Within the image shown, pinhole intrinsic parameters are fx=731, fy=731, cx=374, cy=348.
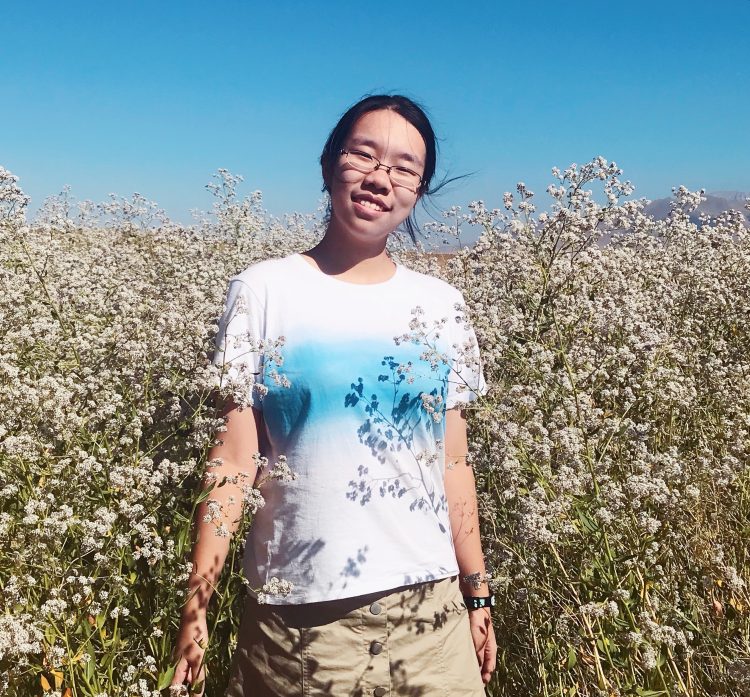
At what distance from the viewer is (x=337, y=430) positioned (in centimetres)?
202

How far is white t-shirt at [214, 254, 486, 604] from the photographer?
78.3 inches

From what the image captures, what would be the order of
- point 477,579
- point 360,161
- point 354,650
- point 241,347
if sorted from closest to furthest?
1. point 354,650
2. point 241,347
3. point 360,161
4. point 477,579

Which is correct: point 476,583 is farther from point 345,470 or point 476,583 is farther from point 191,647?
point 191,647

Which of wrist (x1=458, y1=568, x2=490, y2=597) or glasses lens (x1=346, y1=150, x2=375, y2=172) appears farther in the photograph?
wrist (x1=458, y1=568, x2=490, y2=597)

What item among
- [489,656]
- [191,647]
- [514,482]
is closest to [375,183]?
[514,482]

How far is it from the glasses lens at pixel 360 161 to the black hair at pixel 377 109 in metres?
0.08

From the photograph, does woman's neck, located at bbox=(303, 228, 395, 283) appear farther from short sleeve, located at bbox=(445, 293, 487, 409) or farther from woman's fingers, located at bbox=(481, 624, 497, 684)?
woman's fingers, located at bbox=(481, 624, 497, 684)

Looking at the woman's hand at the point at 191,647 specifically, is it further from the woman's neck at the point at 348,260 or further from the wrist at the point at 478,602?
the woman's neck at the point at 348,260

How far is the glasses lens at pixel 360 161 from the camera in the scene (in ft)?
7.20

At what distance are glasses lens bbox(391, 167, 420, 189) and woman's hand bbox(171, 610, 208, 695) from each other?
4.49 feet

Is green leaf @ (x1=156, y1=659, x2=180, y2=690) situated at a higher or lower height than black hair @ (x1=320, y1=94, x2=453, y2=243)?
lower

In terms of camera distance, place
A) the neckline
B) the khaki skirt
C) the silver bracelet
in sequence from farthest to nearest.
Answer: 1. the silver bracelet
2. the neckline
3. the khaki skirt

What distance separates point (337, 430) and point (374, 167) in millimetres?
802

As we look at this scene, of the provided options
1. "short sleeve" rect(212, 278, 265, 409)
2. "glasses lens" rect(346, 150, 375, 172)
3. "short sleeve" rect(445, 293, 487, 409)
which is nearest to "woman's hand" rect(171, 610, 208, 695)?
"short sleeve" rect(212, 278, 265, 409)
